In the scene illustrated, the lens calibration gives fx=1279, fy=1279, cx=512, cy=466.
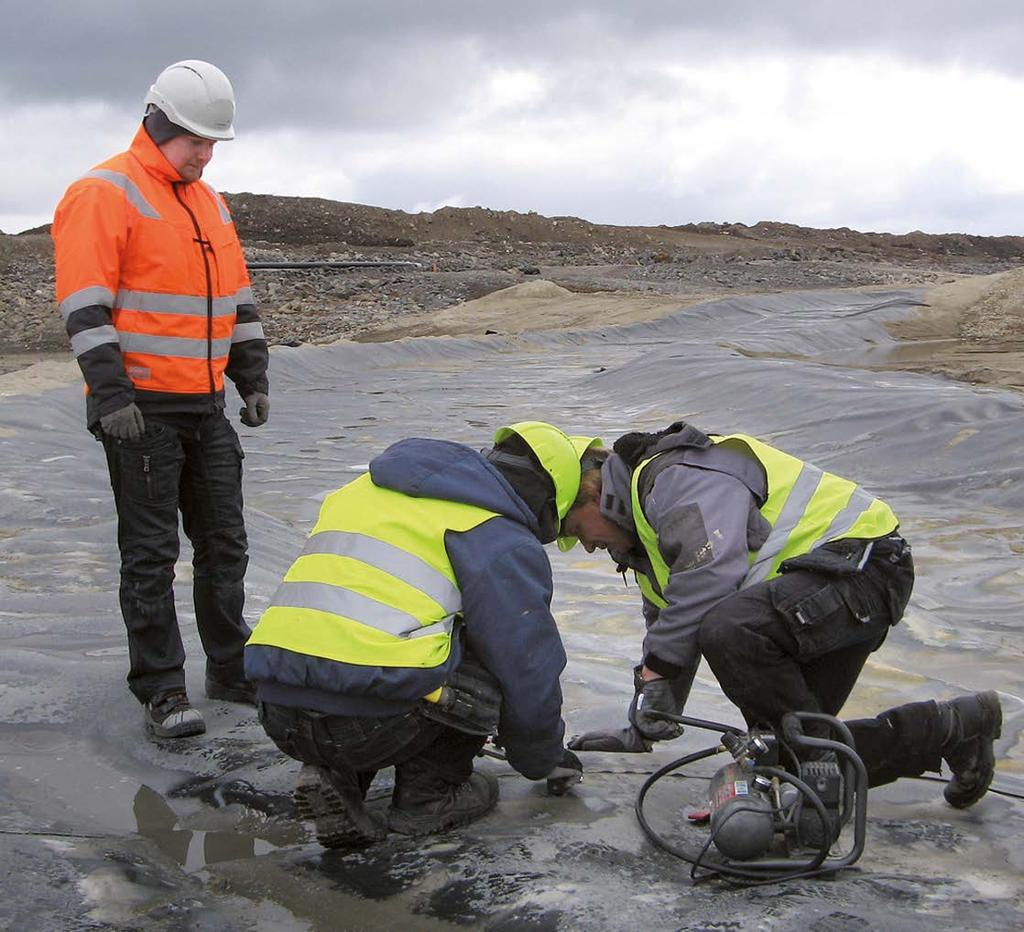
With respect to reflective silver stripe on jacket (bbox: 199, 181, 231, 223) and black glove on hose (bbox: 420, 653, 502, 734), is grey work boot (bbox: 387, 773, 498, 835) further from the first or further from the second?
reflective silver stripe on jacket (bbox: 199, 181, 231, 223)

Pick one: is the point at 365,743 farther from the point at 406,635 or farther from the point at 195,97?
the point at 195,97

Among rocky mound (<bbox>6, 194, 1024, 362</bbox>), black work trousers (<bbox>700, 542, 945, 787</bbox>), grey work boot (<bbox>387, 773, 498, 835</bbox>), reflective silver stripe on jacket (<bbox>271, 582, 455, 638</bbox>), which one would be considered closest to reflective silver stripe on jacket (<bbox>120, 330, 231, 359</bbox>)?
reflective silver stripe on jacket (<bbox>271, 582, 455, 638</bbox>)

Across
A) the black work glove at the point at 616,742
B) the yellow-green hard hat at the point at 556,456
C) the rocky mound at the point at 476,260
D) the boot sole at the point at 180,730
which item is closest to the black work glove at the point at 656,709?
the black work glove at the point at 616,742

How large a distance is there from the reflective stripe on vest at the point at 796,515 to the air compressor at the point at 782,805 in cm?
36

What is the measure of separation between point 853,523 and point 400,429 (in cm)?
789

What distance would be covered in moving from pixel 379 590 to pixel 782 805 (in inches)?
36.6

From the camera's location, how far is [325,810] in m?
2.66

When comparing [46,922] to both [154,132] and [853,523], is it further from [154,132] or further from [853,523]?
[154,132]

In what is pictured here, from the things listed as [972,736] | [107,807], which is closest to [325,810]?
[107,807]

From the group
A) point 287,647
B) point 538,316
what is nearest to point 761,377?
point 287,647

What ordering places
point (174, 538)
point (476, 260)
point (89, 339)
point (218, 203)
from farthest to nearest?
1. point (476, 260)
2. point (218, 203)
3. point (174, 538)
4. point (89, 339)

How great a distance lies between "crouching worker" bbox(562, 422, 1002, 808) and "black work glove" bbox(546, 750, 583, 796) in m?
0.09

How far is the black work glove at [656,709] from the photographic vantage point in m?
2.86

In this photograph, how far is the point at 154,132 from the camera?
135 inches
